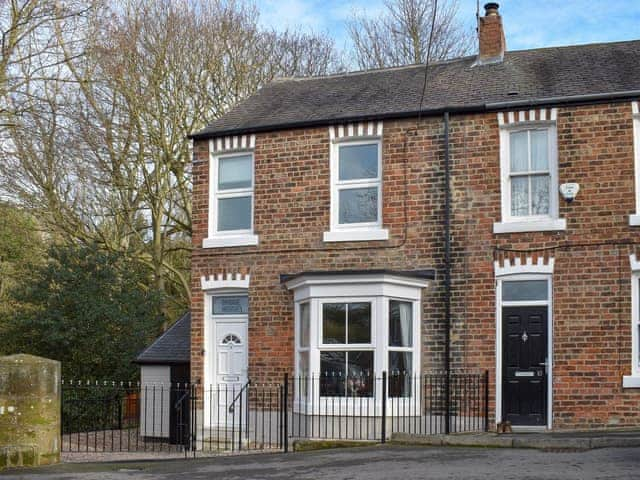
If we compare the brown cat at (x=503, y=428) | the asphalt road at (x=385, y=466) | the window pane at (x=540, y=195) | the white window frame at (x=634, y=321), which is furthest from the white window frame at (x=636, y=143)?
the asphalt road at (x=385, y=466)

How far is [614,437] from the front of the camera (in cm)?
1413

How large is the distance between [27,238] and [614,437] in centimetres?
2222

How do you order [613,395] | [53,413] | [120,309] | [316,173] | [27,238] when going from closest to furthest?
[53,413] < [613,395] < [316,173] < [120,309] < [27,238]

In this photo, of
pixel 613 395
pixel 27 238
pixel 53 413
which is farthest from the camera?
pixel 27 238

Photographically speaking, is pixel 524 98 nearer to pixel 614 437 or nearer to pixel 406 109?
pixel 406 109

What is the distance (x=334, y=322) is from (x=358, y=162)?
3.14 meters

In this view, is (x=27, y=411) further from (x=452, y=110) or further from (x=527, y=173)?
(x=527, y=173)

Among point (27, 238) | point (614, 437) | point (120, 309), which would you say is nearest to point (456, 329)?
point (614, 437)

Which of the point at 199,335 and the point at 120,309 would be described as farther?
the point at 120,309

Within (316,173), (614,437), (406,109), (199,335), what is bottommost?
(614,437)

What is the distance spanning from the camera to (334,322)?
17.4 meters

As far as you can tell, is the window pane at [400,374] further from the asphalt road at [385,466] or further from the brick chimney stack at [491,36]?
the brick chimney stack at [491,36]

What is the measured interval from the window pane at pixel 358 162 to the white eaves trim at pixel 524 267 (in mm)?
2982

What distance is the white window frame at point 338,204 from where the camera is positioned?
17.9m
